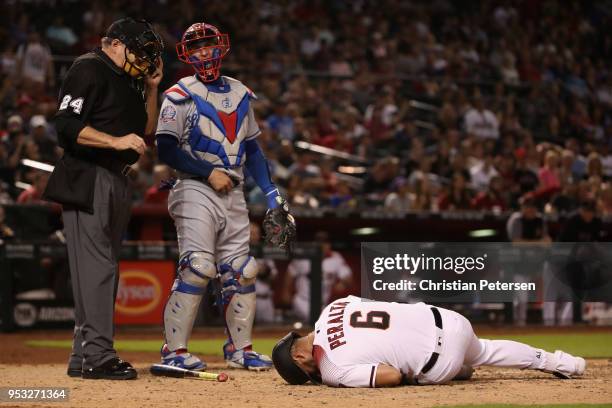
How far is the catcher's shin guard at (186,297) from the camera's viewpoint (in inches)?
292

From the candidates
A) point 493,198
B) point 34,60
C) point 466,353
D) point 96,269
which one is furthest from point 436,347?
point 34,60

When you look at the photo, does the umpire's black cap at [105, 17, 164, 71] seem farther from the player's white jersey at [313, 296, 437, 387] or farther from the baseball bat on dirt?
the player's white jersey at [313, 296, 437, 387]

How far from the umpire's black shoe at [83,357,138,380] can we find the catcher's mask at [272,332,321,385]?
3.52ft

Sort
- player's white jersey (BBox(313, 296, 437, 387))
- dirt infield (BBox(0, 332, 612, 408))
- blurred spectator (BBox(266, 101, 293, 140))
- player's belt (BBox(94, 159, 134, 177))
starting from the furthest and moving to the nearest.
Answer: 1. blurred spectator (BBox(266, 101, 293, 140))
2. player's belt (BBox(94, 159, 134, 177))
3. player's white jersey (BBox(313, 296, 437, 387))
4. dirt infield (BBox(0, 332, 612, 408))

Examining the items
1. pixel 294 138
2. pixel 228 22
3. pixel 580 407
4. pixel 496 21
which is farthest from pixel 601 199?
pixel 580 407

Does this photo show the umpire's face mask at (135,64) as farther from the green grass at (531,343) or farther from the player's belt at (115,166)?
the green grass at (531,343)

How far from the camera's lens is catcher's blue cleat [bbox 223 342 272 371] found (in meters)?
7.77

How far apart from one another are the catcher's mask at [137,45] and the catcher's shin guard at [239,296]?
1576mm

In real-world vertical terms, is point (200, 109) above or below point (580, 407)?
above

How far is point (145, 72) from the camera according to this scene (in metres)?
7.27

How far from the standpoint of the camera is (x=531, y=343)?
1152 centimetres

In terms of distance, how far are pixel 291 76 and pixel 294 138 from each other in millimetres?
2310

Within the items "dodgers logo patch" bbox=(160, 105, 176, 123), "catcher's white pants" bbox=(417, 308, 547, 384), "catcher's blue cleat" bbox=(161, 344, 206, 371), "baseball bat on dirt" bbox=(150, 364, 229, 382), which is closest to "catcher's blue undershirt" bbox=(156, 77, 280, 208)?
"dodgers logo patch" bbox=(160, 105, 176, 123)

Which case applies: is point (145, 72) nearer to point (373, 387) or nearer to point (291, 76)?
point (373, 387)
